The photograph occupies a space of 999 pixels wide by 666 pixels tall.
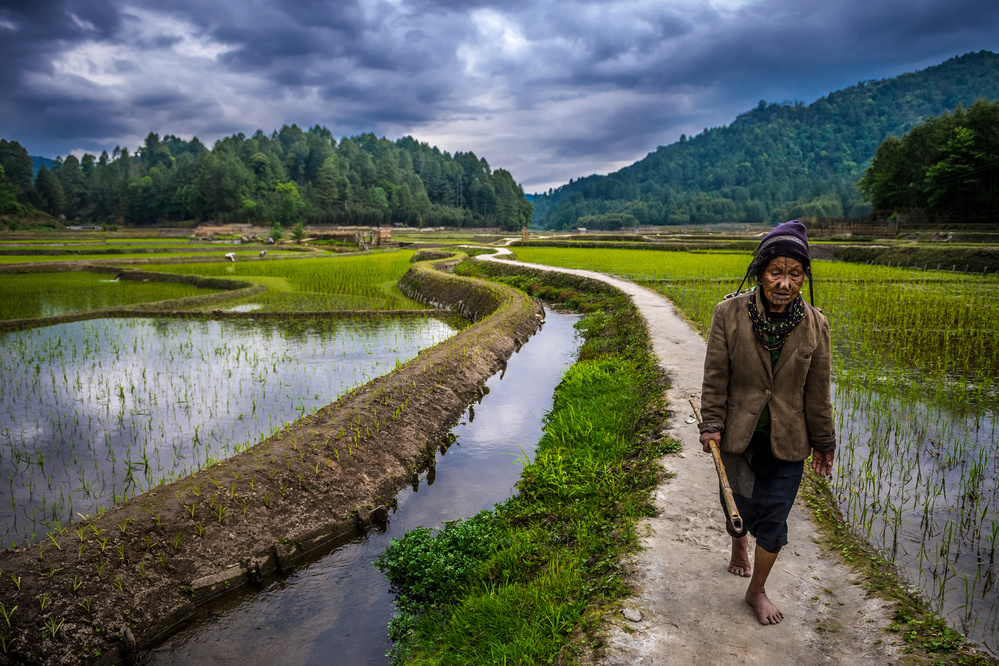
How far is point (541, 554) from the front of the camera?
4.18 metres

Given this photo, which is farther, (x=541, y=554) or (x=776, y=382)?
(x=541, y=554)

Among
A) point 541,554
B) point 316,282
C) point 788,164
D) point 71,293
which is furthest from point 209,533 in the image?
point 788,164

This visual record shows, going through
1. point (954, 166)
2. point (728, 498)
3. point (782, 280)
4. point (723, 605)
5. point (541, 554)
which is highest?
point (954, 166)

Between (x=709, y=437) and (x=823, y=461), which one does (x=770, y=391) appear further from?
(x=823, y=461)

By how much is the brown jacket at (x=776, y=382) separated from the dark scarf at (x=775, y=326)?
3 cm

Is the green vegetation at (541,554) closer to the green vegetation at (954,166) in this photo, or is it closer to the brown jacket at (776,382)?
the brown jacket at (776,382)

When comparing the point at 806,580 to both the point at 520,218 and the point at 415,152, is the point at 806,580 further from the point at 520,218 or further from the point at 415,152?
the point at 415,152

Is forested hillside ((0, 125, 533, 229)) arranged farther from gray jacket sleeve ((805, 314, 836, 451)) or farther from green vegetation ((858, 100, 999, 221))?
gray jacket sleeve ((805, 314, 836, 451))

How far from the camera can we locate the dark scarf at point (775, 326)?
275 centimetres

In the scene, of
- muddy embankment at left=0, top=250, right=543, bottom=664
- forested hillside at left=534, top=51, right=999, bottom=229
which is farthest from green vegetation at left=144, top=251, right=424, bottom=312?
forested hillside at left=534, top=51, right=999, bottom=229

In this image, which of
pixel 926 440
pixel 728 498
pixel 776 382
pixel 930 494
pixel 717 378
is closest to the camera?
pixel 728 498

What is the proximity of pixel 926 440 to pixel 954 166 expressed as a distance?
38310 millimetres

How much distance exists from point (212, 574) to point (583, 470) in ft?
11.1

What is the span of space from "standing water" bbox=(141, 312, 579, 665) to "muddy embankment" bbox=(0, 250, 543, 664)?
0.18 m
